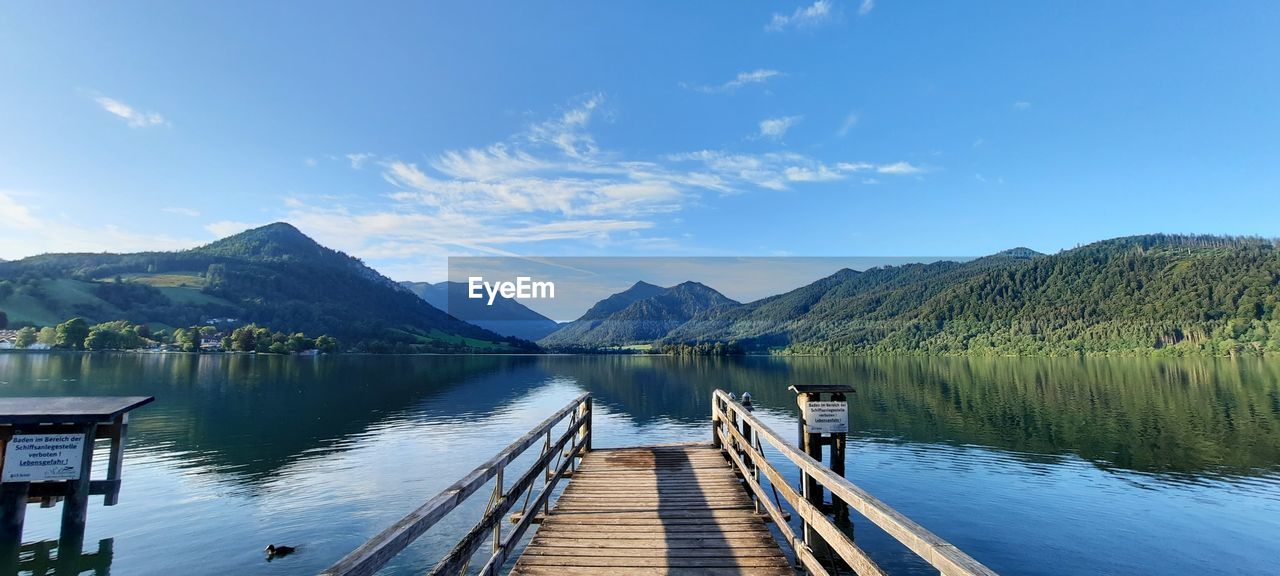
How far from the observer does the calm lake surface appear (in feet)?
41.2

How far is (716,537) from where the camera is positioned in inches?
321

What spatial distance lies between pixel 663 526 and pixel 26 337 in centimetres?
17324

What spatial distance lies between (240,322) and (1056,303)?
264 meters

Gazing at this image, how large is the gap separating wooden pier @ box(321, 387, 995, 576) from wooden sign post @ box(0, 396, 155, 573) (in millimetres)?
7422

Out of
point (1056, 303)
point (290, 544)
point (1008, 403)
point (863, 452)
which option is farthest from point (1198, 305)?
point (290, 544)

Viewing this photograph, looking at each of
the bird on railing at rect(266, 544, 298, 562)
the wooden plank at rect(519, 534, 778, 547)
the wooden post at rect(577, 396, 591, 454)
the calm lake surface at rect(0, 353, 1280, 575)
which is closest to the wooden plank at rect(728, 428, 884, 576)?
the wooden plank at rect(519, 534, 778, 547)

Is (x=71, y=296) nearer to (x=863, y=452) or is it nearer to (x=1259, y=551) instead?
(x=863, y=452)

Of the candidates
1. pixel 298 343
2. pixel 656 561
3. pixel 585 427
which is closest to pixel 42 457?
pixel 656 561

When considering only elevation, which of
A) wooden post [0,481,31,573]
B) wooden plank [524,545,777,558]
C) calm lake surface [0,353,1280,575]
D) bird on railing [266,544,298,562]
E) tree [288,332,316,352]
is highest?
tree [288,332,316,352]

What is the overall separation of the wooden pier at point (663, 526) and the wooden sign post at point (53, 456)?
24.4 ft

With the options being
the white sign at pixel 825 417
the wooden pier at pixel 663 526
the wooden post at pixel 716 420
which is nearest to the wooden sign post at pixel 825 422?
the white sign at pixel 825 417

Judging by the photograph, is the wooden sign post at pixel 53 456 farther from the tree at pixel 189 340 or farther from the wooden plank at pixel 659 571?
the tree at pixel 189 340

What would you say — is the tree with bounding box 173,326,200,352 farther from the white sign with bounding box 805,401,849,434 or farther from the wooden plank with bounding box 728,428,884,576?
the wooden plank with bounding box 728,428,884,576

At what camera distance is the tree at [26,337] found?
395ft
